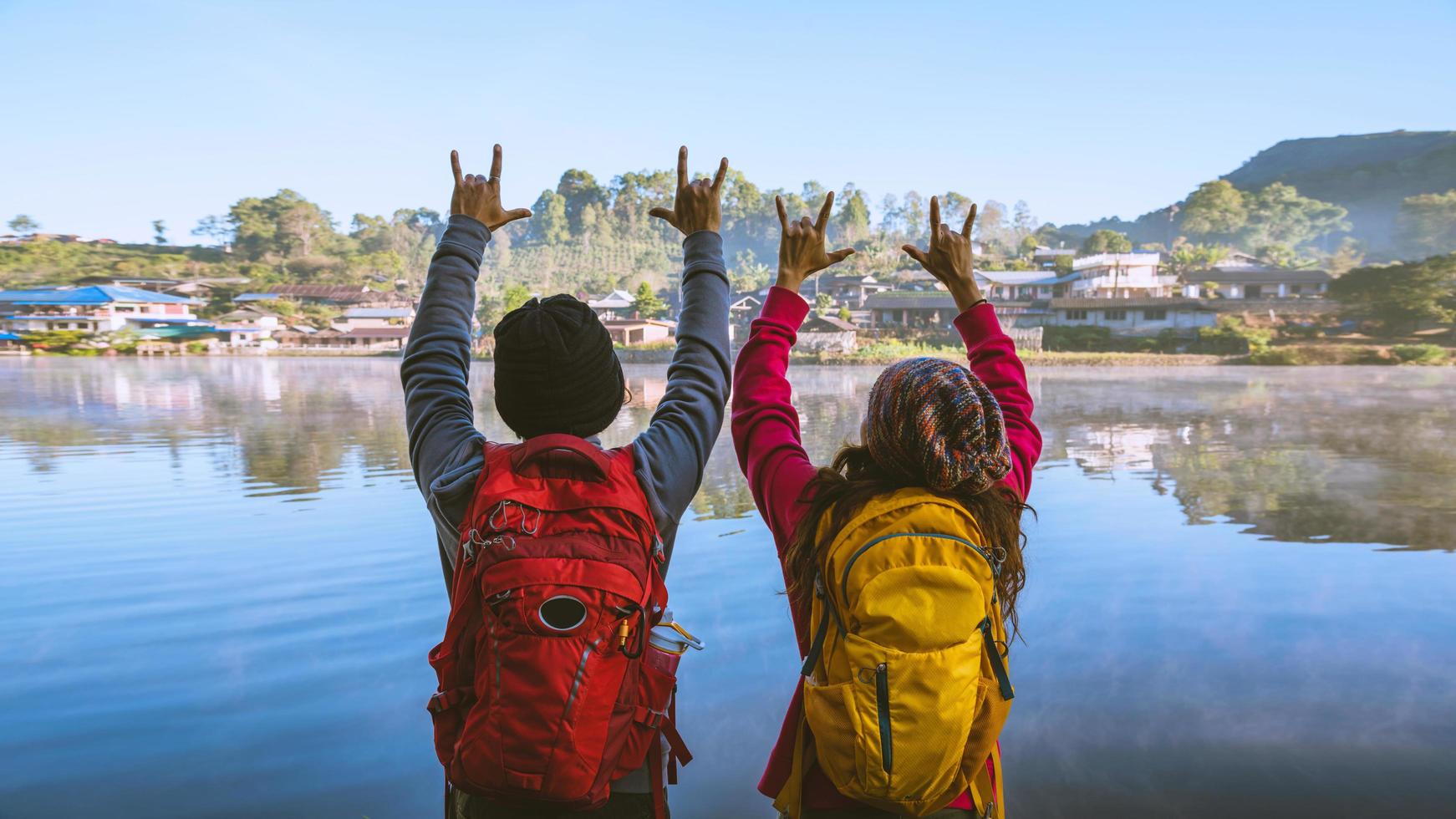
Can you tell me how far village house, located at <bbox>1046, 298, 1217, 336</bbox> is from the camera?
23625 millimetres

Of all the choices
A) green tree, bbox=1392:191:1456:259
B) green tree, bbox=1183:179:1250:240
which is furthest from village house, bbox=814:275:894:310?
green tree, bbox=1183:179:1250:240

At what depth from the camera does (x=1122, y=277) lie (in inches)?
1063

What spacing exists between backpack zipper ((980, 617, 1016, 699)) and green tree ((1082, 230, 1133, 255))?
3125 cm

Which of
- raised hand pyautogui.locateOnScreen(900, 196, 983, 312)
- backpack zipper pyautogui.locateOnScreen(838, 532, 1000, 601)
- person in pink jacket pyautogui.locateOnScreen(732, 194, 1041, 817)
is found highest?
raised hand pyautogui.locateOnScreen(900, 196, 983, 312)

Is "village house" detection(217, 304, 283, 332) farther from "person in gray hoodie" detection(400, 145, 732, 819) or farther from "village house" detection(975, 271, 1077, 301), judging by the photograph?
"person in gray hoodie" detection(400, 145, 732, 819)

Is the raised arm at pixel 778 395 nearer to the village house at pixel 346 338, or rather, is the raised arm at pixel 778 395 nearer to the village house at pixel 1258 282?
the village house at pixel 346 338

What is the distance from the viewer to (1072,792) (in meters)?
2.02

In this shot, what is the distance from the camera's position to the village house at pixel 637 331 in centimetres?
1844

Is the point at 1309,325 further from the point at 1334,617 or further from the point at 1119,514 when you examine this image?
the point at 1334,617

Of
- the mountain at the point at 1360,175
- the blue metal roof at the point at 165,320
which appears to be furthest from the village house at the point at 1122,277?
the blue metal roof at the point at 165,320

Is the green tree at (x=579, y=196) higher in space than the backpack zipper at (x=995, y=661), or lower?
higher

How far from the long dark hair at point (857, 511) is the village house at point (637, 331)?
1676 centimetres

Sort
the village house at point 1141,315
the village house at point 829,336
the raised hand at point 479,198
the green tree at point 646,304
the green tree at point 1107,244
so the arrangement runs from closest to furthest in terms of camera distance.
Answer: the raised hand at point 479,198
the village house at point 829,336
the green tree at point 646,304
the village house at point 1141,315
the green tree at point 1107,244

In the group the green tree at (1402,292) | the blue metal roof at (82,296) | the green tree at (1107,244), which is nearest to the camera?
the green tree at (1402,292)
